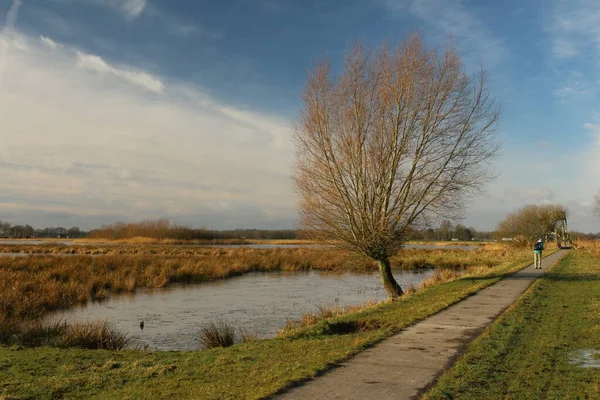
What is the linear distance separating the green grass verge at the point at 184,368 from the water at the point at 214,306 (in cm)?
297

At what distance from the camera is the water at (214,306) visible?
1312 cm

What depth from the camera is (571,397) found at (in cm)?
514

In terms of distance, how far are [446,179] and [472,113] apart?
244 cm

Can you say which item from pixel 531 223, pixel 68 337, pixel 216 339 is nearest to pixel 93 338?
pixel 68 337

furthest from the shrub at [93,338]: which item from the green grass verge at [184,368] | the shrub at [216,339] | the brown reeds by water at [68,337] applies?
the shrub at [216,339]

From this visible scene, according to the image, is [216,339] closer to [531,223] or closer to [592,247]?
[592,247]

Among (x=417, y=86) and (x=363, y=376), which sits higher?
(x=417, y=86)

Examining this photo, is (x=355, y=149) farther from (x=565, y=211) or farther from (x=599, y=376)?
(x=565, y=211)

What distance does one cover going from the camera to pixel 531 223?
2306 inches

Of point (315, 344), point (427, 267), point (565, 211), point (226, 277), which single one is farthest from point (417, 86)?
point (565, 211)

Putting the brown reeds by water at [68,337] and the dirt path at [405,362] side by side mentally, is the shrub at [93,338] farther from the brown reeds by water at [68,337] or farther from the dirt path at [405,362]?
the dirt path at [405,362]

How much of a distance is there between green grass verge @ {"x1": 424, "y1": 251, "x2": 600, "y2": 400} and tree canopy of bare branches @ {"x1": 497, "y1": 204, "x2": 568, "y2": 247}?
159 feet

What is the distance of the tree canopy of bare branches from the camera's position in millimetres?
57469

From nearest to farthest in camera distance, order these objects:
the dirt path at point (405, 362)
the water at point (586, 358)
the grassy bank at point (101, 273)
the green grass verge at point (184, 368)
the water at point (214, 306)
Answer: the dirt path at point (405, 362), the green grass verge at point (184, 368), the water at point (586, 358), the water at point (214, 306), the grassy bank at point (101, 273)
